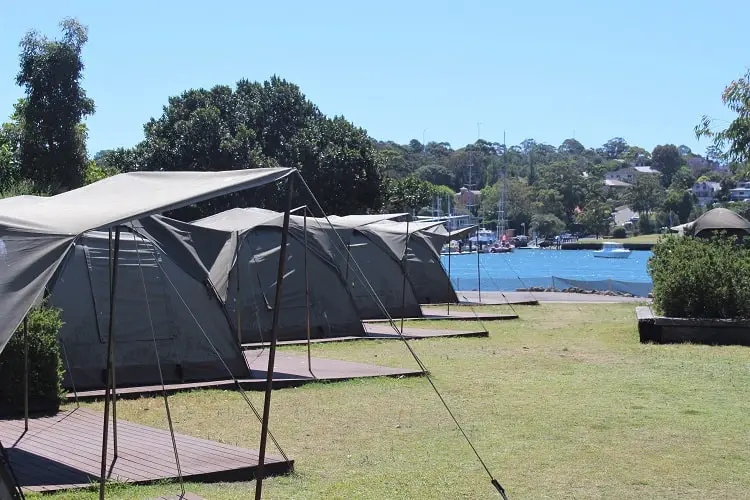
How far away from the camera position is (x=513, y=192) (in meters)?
137

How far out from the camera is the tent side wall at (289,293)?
61.1ft

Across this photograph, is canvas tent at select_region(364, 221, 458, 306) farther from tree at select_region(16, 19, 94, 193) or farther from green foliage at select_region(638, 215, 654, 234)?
green foliage at select_region(638, 215, 654, 234)

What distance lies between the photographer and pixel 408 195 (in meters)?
49.1

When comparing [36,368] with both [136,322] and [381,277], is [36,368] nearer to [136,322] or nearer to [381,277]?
[136,322]

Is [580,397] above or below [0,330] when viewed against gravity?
below

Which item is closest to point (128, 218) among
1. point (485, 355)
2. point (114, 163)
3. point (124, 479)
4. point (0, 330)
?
point (0, 330)

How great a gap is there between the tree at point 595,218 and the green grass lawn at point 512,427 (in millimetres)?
114834

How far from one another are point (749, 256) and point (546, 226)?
372ft

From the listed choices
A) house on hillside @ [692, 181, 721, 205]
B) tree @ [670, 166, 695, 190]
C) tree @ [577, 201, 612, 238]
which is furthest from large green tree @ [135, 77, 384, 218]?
tree @ [670, 166, 695, 190]

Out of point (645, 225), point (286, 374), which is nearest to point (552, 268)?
point (645, 225)

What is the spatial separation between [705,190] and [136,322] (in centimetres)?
14659

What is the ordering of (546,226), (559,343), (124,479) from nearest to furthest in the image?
(124,479) < (559,343) < (546,226)

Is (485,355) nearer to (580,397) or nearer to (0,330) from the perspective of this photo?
(580,397)

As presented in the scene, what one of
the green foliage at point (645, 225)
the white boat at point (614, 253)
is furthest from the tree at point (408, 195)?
the green foliage at point (645, 225)
